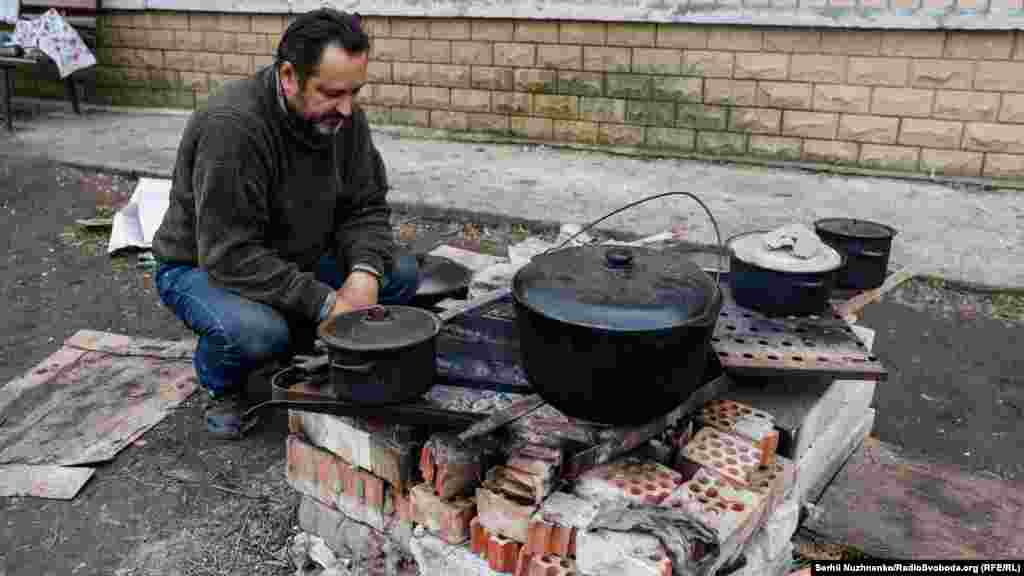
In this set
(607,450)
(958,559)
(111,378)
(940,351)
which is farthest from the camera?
(940,351)

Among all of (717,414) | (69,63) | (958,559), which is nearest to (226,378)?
(717,414)

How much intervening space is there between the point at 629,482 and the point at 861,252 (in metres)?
1.42

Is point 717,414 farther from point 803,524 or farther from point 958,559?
point 958,559

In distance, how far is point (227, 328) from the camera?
117 inches

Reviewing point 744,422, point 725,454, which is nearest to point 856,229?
point 744,422

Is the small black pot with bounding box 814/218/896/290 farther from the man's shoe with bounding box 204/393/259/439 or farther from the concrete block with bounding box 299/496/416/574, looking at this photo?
the man's shoe with bounding box 204/393/259/439

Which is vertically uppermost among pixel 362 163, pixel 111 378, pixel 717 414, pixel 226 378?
pixel 362 163

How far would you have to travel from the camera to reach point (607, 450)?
2219 millimetres

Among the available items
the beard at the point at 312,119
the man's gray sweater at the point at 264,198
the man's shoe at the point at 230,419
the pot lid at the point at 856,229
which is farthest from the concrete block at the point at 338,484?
the pot lid at the point at 856,229

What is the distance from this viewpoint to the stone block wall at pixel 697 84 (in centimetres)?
637

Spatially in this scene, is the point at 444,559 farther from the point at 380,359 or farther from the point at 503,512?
the point at 380,359

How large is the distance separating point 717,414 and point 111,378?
2.78 m

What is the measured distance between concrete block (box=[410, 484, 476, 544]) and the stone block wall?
224 inches

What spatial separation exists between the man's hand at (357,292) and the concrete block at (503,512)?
98 centimetres
